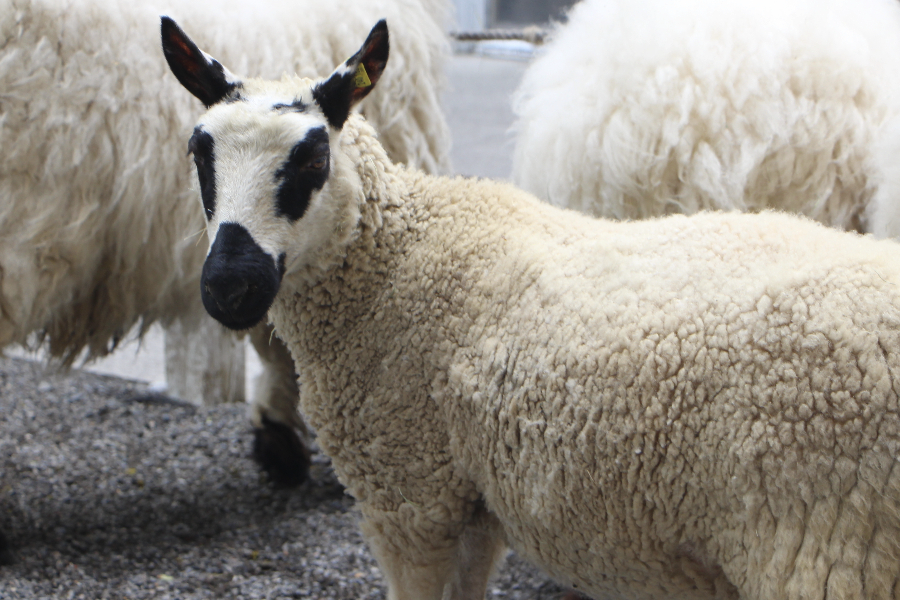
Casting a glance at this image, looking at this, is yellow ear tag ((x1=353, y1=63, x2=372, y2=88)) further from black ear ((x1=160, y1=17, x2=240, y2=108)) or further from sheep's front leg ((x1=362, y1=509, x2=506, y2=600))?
sheep's front leg ((x1=362, y1=509, x2=506, y2=600))

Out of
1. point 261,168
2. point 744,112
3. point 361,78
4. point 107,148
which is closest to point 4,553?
point 107,148

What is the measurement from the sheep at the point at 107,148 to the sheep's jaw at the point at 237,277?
119 cm

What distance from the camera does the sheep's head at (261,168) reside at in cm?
164

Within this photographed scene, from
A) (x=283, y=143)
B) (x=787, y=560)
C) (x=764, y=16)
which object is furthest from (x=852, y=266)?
(x=764, y=16)

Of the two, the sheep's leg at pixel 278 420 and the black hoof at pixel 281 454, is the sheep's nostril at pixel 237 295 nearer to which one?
the sheep's leg at pixel 278 420

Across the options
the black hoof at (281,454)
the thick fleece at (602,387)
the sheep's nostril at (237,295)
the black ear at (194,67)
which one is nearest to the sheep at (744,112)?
the thick fleece at (602,387)

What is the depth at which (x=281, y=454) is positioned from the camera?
3.55 m

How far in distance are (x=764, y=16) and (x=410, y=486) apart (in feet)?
5.87

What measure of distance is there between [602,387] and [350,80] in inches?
34.7

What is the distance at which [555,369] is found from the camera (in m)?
1.58

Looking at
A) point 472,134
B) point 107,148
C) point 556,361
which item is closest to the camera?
point 556,361

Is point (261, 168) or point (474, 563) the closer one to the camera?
point (261, 168)

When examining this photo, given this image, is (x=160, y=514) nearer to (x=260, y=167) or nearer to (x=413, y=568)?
(x=413, y=568)

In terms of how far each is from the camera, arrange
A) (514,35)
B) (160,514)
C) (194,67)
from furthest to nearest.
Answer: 1. (514,35)
2. (160,514)
3. (194,67)
